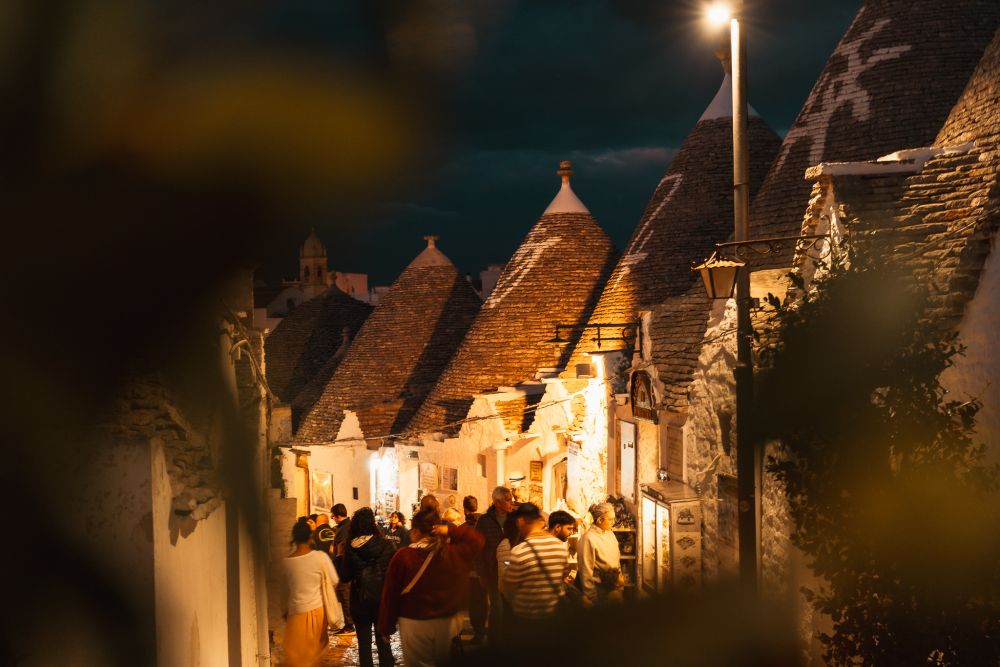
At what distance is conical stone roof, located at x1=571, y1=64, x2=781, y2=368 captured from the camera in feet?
54.9

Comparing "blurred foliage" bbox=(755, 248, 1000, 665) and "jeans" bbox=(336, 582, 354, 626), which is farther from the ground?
"blurred foliage" bbox=(755, 248, 1000, 665)

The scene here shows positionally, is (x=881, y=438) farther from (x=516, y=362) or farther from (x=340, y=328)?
(x=340, y=328)

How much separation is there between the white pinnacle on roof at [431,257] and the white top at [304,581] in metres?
18.9

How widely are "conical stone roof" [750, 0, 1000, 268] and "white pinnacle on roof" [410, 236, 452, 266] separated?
1319cm

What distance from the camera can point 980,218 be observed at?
650cm

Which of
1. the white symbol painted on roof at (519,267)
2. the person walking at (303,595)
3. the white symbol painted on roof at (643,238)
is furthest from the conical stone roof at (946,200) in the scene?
the white symbol painted on roof at (519,267)

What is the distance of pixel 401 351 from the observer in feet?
80.0

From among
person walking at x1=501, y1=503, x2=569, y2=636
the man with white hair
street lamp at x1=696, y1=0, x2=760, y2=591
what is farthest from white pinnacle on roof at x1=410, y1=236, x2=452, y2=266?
person walking at x1=501, y1=503, x2=569, y2=636

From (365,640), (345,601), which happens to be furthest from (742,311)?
(345,601)

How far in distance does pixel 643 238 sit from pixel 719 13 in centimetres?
1064

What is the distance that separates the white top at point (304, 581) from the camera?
6.75m

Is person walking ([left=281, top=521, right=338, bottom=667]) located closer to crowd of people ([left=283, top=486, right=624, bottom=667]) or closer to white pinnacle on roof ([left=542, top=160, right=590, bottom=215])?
crowd of people ([left=283, top=486, right=624, bottom=667])

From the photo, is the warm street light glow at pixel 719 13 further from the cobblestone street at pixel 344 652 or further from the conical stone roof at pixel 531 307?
the conical stone roof at pixel 531 307

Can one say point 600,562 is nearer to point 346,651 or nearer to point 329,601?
point 329,601
